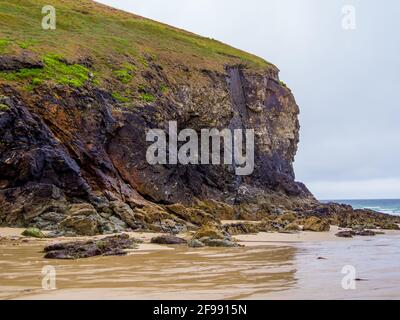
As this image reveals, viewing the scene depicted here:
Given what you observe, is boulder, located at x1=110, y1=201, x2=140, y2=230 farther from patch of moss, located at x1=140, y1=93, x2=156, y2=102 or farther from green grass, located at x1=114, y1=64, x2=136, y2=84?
green grass, located at x1=114, y1=64, x2=136, y2=84

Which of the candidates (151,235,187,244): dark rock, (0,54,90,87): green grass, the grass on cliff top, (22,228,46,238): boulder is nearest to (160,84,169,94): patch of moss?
the grass on cliff top

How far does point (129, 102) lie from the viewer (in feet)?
109

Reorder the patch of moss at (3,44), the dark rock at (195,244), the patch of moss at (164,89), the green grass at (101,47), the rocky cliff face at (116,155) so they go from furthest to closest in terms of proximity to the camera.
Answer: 1. the patch of moss at (164,89)
2. the green grass at (101,47)
3. the patch of moss at (3,44)
4. the rocky cliff face at (116,155)
5. the dark rock at (195,244)

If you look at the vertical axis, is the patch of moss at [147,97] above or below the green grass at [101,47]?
below

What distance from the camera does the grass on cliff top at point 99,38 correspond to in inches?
1436

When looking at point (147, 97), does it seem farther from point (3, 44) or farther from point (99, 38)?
point (99, 38)

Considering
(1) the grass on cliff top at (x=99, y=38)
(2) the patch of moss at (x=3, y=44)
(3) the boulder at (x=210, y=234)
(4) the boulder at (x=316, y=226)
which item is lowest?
(4) the boulder at (x=316, y=226)

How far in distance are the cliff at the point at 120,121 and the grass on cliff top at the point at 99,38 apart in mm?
212

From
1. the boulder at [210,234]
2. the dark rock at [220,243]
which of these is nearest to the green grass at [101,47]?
the boulder at [210,234]

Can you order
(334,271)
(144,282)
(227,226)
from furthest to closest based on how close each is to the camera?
(227,226)
(334,271)
(144,282)

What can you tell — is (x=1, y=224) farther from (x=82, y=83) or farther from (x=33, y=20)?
(x=33, y=20)

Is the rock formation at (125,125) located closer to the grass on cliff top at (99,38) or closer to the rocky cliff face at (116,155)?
the rocky cliff face at (116,155)
